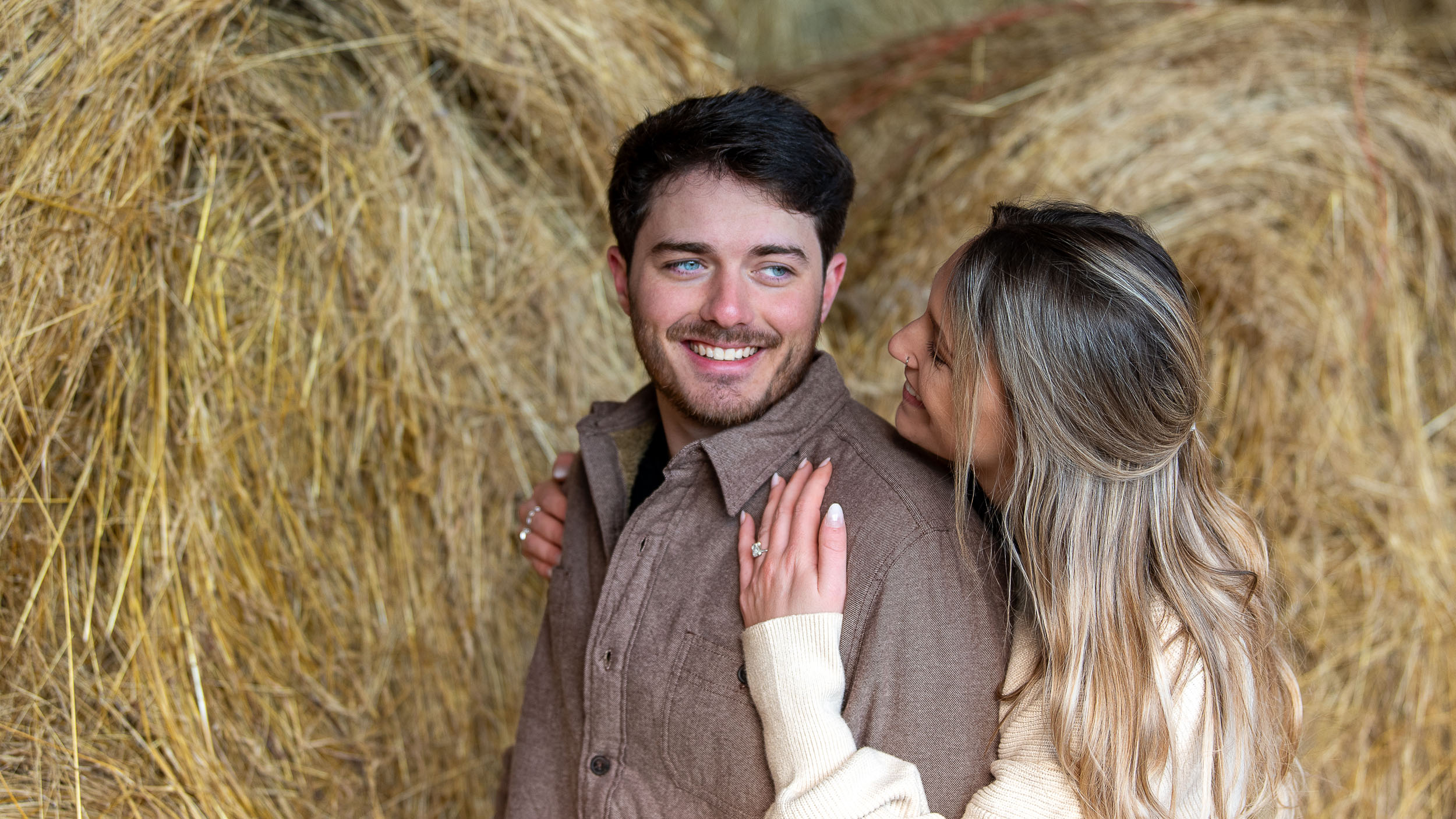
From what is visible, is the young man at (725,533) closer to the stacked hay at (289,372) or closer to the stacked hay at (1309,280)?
the stacked hay at (289,372)

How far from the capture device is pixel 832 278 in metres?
2.04

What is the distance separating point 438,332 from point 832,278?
3.56 feet

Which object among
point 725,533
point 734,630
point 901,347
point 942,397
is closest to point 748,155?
point 901,347

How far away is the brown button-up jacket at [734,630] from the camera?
1567 millimetres

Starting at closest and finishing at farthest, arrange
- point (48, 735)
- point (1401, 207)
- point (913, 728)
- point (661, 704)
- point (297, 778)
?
point (913, 728)
point (661, 704)
point (48, 735)
point (297, 778)
point (1401, 207)

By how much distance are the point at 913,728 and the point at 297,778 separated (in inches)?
58.3

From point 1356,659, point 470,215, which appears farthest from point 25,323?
point 1356,659

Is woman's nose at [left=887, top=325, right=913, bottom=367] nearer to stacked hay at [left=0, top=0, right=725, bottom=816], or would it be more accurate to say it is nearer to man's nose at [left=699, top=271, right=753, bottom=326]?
man's nose at [left=699, top=271, right=753, bottom=326]

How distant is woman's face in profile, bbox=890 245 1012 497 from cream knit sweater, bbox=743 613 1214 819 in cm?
32

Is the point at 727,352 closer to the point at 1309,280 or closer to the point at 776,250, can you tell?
the point at 776,250

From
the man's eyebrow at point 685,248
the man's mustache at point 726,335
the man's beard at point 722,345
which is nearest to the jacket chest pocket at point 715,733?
the man's beard at point 722,345

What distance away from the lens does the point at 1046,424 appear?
1.57 m

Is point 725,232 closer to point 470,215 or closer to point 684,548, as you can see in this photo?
point 684,548

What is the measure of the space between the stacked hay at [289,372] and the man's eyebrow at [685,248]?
95 cm
